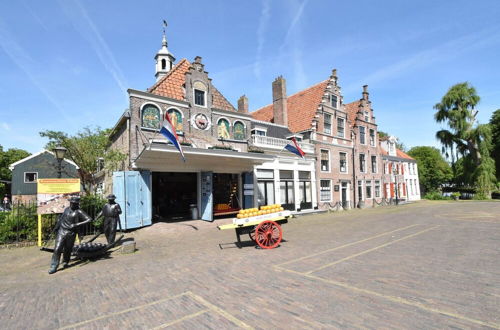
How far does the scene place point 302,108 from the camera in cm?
2516

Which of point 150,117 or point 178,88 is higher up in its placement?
point 178,88

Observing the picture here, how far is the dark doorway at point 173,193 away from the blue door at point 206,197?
13.2 ft

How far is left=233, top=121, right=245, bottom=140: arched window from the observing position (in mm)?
17780

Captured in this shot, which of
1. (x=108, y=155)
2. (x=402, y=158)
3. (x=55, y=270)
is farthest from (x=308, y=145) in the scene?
(x=402, y=158)

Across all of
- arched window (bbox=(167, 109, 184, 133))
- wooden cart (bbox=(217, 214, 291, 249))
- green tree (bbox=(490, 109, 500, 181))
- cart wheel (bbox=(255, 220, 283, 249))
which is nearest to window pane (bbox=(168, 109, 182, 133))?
arched window (bbox=(167, 109, 184, 133))

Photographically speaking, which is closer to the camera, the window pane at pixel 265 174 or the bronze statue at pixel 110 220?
the bronze statue at pixel 110 220

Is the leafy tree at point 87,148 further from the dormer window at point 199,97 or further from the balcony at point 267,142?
the balcony at point 267,142

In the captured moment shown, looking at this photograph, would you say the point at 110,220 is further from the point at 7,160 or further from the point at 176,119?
the point at 7,160

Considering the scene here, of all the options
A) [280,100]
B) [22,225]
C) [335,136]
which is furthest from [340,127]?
[22,225]

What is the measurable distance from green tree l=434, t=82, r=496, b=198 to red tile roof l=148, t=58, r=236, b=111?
31.0 m

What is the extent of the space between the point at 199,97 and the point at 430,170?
181 feet

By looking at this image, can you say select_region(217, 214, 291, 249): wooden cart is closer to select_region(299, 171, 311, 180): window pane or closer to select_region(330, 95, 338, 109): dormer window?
select_region(299, 171, 311, 180): window pane

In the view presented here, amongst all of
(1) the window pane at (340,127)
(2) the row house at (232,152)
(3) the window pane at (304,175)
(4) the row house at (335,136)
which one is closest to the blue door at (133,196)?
(2) the row house at (232,152)

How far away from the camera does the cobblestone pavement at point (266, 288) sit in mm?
4113
